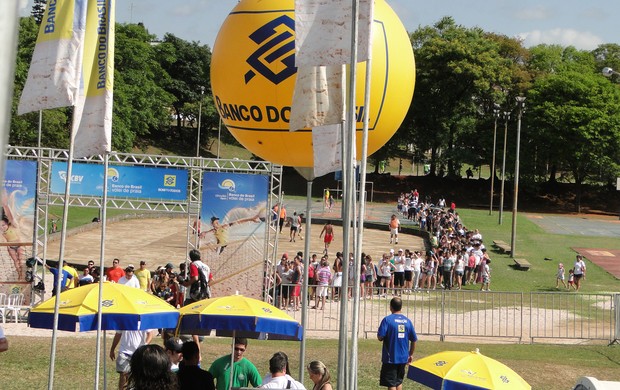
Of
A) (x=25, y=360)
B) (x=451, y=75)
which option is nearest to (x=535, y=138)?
(x=451, y=75)

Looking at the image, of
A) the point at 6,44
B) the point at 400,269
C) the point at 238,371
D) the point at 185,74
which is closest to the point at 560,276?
the point at 400,269

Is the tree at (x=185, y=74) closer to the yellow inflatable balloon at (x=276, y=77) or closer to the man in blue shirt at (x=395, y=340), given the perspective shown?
the man in blue shirt at (x=395, y=340)

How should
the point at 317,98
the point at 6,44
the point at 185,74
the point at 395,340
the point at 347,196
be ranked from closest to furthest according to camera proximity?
the point at 6,44 < the point at 347,196 < the point at 317,98 < the point at 395,340 < the point at 185,74

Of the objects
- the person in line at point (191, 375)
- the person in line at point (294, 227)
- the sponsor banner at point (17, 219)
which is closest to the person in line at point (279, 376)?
the person in line at point (191, 375)

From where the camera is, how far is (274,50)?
9336 mm

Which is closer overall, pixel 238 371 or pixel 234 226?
pixel 238 371

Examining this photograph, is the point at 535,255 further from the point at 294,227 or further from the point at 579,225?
the point at 579,225

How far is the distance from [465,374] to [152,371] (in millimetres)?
4744

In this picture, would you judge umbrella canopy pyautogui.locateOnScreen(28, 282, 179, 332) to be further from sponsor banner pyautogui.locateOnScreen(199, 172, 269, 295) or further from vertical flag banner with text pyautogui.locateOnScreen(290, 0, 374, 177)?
sponsor banner pyautogui.locateOnScreen(199, 172, 269, 295)

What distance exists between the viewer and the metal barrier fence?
2248 centimetres

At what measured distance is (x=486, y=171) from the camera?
10575 centimetres

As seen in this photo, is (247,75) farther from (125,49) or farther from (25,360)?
(125,49)

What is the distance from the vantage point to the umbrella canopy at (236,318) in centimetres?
1052

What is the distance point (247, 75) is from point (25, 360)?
822 cm
